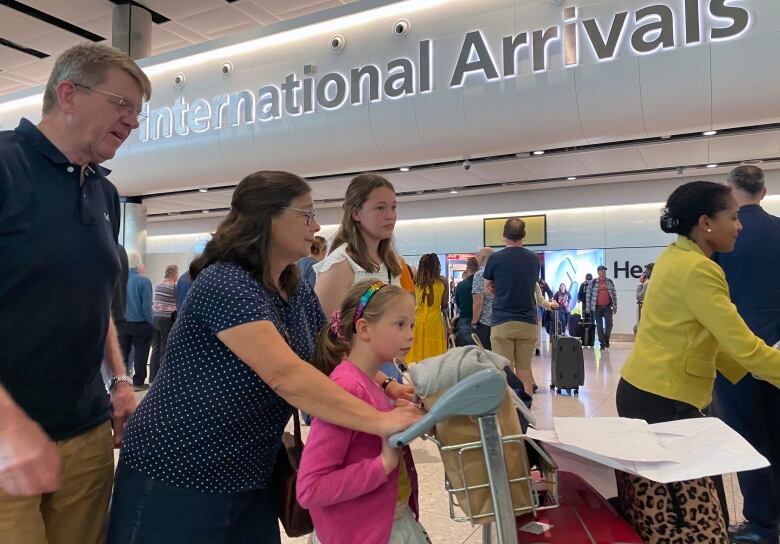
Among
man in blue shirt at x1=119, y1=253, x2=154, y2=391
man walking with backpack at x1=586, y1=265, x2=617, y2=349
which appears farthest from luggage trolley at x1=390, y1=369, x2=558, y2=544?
man walking with backpack at x1=586, y1=265, x2=617, y2=349

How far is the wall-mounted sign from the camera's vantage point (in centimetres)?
1370

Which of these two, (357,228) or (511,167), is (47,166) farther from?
(511,167)

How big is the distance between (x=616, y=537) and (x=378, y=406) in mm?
586

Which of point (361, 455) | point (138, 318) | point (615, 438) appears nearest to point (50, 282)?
point (361, 455)

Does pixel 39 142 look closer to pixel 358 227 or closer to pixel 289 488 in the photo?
pixel 289 488

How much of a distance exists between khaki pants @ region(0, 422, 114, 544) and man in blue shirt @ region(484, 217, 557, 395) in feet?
14.0

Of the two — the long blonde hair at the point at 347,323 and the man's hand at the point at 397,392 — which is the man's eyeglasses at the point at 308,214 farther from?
the man's hand at the point at 397,392

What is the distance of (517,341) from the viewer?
17.8 ft

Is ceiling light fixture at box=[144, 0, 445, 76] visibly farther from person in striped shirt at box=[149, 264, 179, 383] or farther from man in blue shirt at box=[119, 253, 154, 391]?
person in striped shirt at box=[149, 264, 179, 383]

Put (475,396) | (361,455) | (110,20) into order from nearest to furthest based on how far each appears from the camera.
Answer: (475,396) → (361,455) → (110,20)

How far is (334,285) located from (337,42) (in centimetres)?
674

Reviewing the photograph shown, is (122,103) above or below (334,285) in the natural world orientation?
above

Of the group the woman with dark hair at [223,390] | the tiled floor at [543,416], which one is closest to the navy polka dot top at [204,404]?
the woman with dark hair at [223,390]

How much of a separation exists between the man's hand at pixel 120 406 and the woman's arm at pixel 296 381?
589 mm
